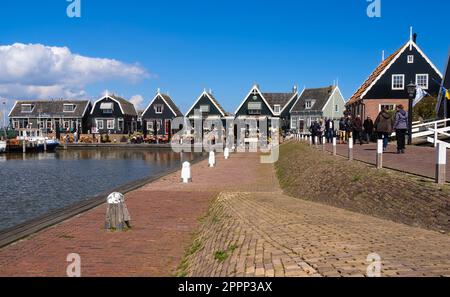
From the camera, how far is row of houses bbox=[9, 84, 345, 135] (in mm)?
68188

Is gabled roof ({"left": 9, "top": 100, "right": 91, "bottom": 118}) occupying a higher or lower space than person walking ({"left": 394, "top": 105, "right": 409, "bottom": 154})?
higher

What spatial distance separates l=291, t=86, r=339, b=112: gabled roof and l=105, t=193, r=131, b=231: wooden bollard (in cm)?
5858

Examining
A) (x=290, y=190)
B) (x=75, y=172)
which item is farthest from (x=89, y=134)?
(x=290, y=190)

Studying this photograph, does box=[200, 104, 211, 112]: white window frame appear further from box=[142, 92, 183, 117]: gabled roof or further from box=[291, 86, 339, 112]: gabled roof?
box=[291, 86, 339, 112]: gabled roof

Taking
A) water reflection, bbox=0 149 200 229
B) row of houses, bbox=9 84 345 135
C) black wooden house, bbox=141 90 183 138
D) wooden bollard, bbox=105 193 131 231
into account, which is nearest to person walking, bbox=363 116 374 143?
water reflection, bbox=0 149 200 229

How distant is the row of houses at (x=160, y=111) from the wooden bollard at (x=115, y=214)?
58.1 metres

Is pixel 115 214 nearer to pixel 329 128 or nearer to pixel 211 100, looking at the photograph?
pixel 329 128

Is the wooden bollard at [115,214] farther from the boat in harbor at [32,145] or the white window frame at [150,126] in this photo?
the white window frame at [150,126]

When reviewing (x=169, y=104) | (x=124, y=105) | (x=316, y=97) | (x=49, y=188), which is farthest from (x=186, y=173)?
(x=124, y=105)

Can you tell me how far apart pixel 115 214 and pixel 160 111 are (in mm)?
64179

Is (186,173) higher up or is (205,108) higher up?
(205,108)

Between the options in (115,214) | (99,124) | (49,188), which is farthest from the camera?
(99,124)

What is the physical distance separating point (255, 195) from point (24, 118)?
247 feet

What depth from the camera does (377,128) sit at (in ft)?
61.9
